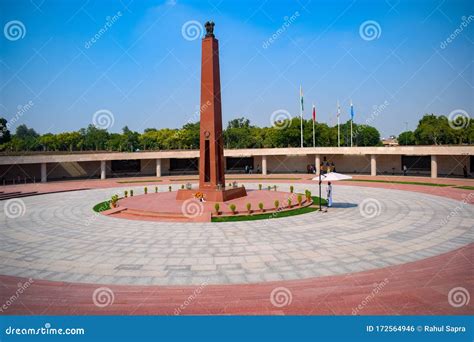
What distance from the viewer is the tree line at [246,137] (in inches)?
2899

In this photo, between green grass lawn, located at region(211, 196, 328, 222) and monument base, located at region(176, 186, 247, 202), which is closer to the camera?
green grass lawn, located at region(211, 196, 328, 222)

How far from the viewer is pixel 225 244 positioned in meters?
13.9

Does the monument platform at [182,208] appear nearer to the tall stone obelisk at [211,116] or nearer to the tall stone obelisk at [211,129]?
the tall stone obelisk at [211,129]

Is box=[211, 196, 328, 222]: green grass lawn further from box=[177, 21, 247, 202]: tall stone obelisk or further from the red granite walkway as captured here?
the red granite walkway

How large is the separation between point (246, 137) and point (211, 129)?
221ft

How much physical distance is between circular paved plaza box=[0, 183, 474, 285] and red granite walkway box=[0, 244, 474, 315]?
0.59 meters

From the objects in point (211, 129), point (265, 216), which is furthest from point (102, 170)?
point (265, 216)

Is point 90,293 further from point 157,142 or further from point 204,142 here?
point 157,142

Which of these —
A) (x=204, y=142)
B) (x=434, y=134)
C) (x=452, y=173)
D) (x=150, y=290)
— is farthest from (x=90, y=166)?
(x=434, y=134)

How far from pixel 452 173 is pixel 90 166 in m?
50.5

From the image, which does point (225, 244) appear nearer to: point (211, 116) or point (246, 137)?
point (211, 116)

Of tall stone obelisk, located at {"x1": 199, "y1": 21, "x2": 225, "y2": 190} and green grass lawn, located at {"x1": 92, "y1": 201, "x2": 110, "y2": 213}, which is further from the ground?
tall stone obelisk, located at {"x1": 199, "y1": 21, "x2": 225, "y2": 190}

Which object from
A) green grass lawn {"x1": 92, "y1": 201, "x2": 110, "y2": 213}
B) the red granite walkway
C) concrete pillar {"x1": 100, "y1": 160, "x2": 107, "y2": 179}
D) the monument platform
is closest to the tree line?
concrete pillar {"x1": 100, "y1": 160, "x2": 107, "y2": 179}

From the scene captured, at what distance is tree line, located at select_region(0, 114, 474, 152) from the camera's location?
7362 cm
